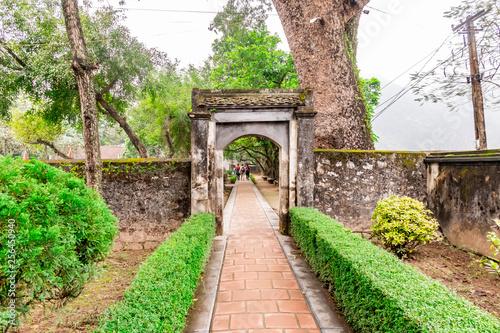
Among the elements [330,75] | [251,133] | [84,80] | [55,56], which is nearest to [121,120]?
[55,56]

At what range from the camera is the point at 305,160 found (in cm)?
717

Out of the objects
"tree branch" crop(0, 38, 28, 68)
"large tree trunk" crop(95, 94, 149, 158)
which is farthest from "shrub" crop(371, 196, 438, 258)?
"tree branch" crop(0, 38, 28, 68)

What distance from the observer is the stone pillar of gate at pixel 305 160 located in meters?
7.11

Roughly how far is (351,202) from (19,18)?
47.9 ft

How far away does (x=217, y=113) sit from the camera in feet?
23.5

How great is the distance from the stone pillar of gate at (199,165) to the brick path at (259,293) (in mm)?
1345

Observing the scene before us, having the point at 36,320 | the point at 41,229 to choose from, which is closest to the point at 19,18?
the point at 36,320

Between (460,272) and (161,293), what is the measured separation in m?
6.34

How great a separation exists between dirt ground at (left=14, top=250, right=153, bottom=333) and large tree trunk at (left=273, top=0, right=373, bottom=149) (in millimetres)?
6923

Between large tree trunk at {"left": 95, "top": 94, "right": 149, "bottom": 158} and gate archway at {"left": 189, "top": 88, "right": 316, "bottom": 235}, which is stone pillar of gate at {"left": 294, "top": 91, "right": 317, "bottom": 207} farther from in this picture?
large tree trunk at {"left": 95, "top": 94, "right": 149, "bottom": 158}

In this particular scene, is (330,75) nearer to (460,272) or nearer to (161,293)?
(460,272)

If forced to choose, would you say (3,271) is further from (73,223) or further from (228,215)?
(228,215)

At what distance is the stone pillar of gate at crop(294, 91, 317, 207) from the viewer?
7109mm

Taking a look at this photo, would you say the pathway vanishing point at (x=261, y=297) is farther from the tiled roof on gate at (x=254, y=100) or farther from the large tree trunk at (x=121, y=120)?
the large tree trunk at (x=121, y=120)
